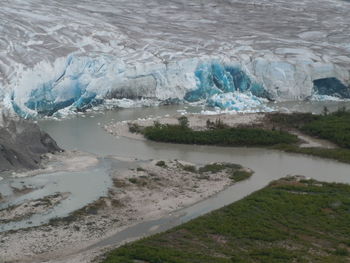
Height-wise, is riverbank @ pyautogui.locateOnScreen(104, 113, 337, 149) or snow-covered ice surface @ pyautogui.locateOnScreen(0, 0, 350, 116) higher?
snow-covered ice surface @ pyautogui.locateOnScreen(0, 0, 350, 116)

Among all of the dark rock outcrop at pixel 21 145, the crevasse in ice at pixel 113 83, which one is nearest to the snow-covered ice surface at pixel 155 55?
the crevasse in ice at pixel 113 83

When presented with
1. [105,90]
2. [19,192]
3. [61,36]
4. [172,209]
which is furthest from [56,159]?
[61,36]

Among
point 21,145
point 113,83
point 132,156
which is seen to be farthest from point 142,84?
point 21,145

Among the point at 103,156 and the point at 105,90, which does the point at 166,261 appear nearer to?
the point at 103,156

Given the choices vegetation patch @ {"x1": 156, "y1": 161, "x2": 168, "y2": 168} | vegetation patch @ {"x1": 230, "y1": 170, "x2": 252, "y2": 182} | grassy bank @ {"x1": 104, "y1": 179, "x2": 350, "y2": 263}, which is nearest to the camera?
grassy bank @ {"x1": 104, "y1": 179, "x2": 350, "y2": 263}

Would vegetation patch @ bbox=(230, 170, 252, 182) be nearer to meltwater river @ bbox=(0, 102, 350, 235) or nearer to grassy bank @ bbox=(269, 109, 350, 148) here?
meltwater river @ bbox=(0, 102, 350, 235)

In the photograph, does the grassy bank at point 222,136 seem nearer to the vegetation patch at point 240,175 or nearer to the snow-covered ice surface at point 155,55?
the vegetation patch at point 240,175

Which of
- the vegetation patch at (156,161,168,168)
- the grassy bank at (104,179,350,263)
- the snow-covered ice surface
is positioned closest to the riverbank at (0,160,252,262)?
the vegetation patch at (156,161,168,168)
